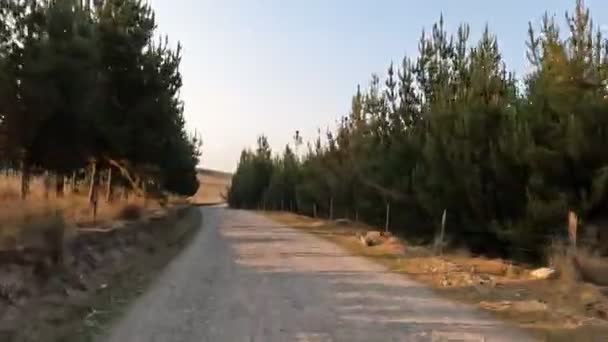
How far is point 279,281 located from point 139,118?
1330 centimetres

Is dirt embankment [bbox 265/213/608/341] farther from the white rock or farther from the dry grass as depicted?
the dry grass

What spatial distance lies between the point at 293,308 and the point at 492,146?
1188cm

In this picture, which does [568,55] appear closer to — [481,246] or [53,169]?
[481,246]

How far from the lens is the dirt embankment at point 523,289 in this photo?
10938 millimetres

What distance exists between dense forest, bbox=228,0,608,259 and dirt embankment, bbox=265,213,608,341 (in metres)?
1.99

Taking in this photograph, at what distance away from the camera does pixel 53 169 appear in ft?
70.9

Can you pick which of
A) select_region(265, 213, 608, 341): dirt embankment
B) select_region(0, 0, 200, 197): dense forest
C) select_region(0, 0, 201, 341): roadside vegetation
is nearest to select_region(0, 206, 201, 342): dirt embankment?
select_region(0, 0, 201, 341): roadside vegetation

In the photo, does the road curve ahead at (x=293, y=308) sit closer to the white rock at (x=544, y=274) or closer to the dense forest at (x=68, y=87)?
the white rock at (x=544, y=274)

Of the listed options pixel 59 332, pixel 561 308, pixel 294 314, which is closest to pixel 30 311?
pixel 59 332

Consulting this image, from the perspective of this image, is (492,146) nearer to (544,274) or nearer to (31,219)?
(544,274)

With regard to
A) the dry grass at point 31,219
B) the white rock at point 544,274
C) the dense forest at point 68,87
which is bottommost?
the white rock at point 544,274

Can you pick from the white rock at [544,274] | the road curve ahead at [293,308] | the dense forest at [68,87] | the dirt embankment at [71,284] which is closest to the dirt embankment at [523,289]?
the white rock at [544,274]

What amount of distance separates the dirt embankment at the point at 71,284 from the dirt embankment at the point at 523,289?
634cm

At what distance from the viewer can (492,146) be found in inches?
875
